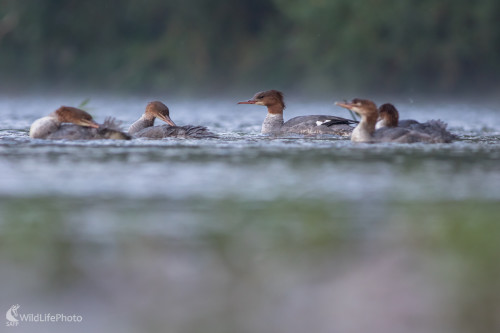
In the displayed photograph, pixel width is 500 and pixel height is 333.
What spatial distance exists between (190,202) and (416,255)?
2.22 m

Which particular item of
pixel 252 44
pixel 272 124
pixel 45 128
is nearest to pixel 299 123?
pixel 272 124

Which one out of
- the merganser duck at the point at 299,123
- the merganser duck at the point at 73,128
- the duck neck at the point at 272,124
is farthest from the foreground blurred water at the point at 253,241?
the duck neck at the point at 272,124

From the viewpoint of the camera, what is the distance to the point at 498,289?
5.25 meters

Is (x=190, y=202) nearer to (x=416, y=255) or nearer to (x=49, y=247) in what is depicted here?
(x=49, y=247)

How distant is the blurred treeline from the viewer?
3206 cm

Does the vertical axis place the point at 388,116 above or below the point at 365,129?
above

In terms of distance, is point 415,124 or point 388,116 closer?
point 415,124

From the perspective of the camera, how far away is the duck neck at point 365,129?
1209cm

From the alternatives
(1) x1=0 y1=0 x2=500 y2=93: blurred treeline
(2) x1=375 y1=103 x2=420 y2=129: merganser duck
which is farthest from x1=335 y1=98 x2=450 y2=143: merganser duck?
(1) x1=0 y1=0 x2=500 y2=93: blurred treeline

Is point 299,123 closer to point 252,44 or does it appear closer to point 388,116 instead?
point 388,116

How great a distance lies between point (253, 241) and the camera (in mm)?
6246

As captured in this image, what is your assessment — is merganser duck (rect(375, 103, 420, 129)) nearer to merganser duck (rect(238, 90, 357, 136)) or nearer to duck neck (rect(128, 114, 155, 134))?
merganser duck (rect(238, 90, 357, 136))

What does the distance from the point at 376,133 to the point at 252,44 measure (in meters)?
27.6

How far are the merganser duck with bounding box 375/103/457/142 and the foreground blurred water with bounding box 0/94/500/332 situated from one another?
1326 mm
